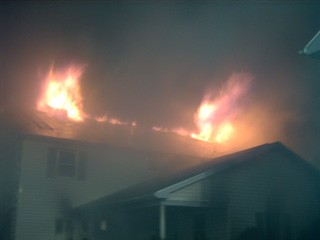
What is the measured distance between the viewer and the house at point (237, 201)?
15.4 m

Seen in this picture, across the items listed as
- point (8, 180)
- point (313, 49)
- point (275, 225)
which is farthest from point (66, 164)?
point (313, 49)

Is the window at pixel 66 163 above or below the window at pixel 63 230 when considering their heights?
above

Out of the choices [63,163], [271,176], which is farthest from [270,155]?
[63,163]

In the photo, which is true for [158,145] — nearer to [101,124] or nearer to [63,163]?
[101,124]

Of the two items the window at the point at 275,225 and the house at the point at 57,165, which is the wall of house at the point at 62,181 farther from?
the window at the point at 275,225

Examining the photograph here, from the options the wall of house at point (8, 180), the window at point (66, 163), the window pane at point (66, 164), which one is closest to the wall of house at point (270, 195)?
the window at point (66, 163)

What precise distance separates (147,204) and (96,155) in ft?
23.4

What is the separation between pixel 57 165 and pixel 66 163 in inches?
20.0

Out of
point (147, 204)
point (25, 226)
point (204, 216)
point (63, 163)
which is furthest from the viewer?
point (63, 163)

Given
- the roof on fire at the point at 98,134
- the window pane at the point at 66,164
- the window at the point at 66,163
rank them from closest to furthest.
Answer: the window at the point at 66,163
the window pane at the point at 66,164
the roof on fire at the point at 98,134

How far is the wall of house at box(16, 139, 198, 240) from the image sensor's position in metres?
19.2

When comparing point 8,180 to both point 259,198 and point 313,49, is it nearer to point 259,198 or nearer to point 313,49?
point 259,198

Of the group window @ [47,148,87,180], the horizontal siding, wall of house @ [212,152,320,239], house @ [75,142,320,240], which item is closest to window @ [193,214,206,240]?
house @ [75,142,320,240]

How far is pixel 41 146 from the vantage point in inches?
790
